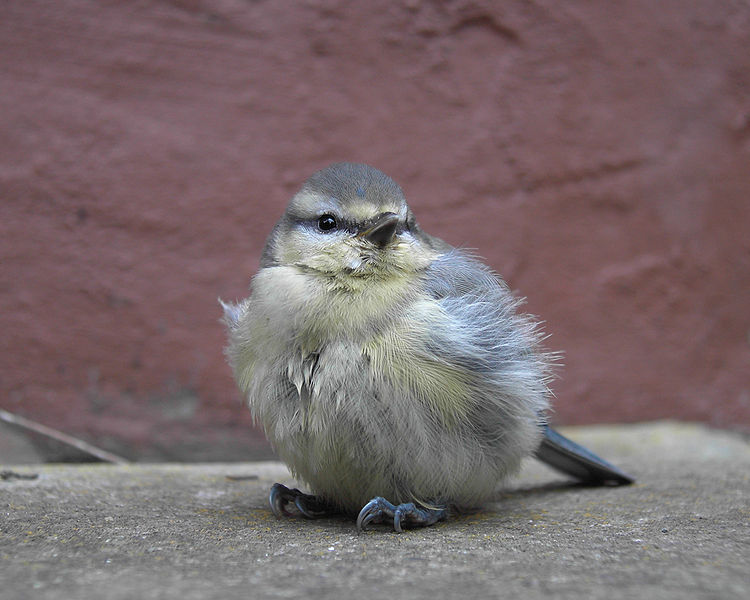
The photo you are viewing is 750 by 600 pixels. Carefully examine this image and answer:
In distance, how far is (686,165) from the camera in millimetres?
4176

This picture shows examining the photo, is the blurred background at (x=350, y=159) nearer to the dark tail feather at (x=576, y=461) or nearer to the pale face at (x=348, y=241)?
the dark tail feather at (x=576, y=461)

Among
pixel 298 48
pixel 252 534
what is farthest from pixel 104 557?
pixel 298 48

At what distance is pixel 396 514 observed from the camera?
2.18 meters

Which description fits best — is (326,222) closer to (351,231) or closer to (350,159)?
(351,231)

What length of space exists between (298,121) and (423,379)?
2187 mm

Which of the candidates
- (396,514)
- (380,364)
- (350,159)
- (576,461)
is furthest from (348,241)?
(350,159)

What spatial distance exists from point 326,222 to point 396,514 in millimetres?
936

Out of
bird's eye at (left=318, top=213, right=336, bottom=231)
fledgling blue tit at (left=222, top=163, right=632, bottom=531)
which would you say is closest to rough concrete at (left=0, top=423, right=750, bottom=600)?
fledgling blue tit at (left=222, top=163, right=632, bottom=531)

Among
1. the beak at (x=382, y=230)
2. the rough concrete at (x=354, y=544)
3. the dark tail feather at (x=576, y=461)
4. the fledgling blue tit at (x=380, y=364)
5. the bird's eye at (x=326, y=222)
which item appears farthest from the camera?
the dark tail feather at (x=576, y=461)

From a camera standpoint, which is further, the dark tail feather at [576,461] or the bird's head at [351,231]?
the dark tail feather at [576,461]

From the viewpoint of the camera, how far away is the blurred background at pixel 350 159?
366 centimetres

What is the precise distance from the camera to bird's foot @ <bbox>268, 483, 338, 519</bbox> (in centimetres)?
242

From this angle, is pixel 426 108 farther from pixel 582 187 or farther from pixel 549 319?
pixel 549 319

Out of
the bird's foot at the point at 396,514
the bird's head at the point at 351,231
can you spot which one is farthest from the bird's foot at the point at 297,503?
the bird's head at the point at 351,231
